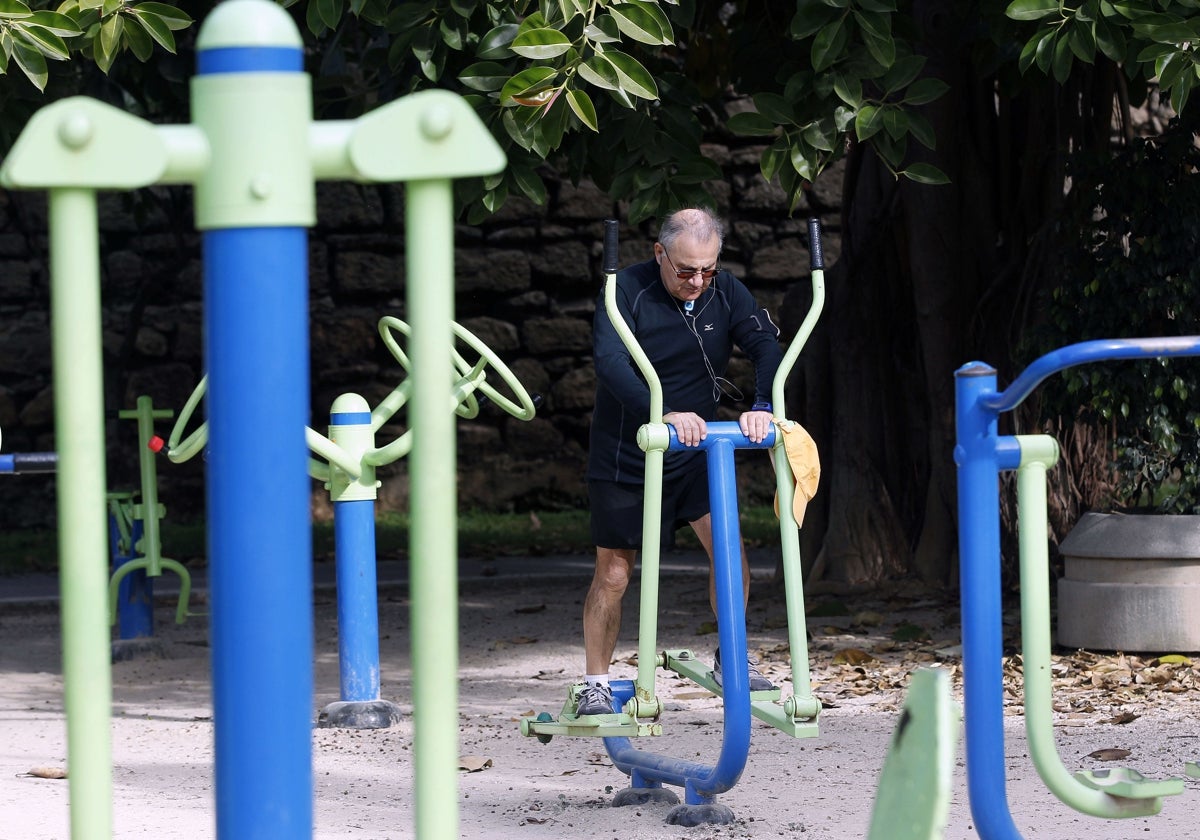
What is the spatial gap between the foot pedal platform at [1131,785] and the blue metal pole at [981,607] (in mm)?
142

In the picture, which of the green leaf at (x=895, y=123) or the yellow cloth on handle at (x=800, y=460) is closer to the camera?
the yellow cloth on handle at (x=800, y=460)

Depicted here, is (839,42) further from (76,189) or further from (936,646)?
(76,189)

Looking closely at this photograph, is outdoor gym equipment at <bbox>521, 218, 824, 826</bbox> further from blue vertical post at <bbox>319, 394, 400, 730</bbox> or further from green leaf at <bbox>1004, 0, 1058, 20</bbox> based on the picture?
blue vertical post at <bbox>319, 394, 400, 730</bbox>

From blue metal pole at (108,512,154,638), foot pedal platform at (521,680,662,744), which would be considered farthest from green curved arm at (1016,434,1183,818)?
blue metal pole at (108,512,154,638)

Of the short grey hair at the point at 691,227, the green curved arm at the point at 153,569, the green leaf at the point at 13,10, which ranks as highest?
the green leaf at the point at 13,10

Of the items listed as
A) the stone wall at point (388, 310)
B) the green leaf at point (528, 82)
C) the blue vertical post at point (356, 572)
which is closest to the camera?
the green leaf at point (528, 82)

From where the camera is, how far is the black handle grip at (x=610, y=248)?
3414mm

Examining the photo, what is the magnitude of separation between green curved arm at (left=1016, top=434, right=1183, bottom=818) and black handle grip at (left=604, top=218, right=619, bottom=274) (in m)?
1.19

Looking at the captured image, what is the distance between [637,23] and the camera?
3945 millimetres

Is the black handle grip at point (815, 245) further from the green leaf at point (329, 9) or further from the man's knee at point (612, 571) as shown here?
the green leaf at point (329, 9)

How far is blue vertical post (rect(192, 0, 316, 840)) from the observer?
1.42 m

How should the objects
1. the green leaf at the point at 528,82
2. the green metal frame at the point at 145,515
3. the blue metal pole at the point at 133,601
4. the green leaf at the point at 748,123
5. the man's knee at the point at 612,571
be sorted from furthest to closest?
the blue metal pole at the point at 133,601, the green metal frame at the point at 145,515, the green leaf at the point at 748,123, the man's knee at the point at 612,571, the green leaf at the point at 528,82

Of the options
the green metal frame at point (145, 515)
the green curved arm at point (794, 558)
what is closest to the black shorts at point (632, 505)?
the green curved arm at point (794, 558)

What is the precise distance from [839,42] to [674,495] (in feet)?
4.34
